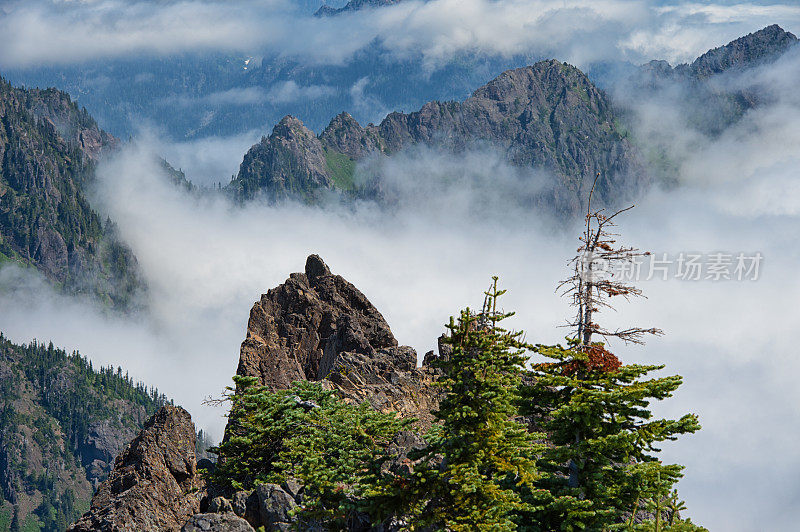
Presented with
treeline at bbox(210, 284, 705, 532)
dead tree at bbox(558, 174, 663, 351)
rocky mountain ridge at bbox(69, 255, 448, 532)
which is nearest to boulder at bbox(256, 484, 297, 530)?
rocky mountain ridge at bbox(69, 255, 448, 532)

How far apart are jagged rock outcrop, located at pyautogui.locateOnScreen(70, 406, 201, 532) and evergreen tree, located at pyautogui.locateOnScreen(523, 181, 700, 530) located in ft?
71.5

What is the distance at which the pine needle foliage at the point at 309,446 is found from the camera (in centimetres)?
3969

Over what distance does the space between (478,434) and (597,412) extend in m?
5.82

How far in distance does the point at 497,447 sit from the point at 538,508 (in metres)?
3.33

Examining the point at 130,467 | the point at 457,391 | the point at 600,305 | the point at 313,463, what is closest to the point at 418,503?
the point at 457,391

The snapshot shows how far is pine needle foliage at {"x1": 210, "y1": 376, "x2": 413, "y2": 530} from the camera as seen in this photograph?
39.7 metres

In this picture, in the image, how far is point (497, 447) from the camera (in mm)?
34844

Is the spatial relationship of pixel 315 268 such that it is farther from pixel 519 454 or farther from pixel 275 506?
pixel 519 454

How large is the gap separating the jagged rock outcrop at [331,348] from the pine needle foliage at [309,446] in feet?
35.2

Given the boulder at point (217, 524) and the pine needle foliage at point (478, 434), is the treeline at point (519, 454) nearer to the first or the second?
the pine needle foliage at point (478, 434)

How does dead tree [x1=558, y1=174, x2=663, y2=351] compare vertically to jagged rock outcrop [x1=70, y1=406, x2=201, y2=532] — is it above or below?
above

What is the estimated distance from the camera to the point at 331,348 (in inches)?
3123

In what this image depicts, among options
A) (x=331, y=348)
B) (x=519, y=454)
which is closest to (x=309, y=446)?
(x=519, y=454)

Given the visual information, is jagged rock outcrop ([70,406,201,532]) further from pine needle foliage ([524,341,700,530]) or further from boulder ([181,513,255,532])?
pine needle foliage ([524,341,700,530])
